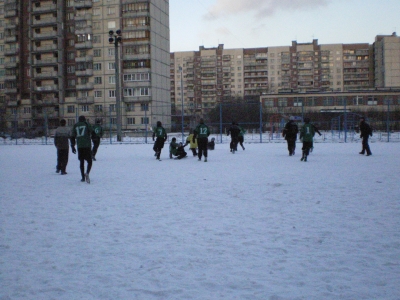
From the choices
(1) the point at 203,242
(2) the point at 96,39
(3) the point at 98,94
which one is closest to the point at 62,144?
(1) the point at 203,242

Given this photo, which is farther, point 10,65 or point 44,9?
point 10,65

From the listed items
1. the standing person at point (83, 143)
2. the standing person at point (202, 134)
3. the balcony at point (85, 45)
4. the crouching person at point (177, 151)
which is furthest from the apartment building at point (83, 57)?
the standing person at point (83, 143)

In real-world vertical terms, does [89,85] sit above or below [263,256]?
above

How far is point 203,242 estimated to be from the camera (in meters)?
5.05

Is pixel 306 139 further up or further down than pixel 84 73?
further down

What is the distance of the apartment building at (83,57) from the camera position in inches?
2687

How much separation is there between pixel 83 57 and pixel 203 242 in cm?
7036

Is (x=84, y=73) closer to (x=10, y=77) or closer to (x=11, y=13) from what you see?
(x=10, y=77)

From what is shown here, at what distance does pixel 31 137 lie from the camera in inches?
1636

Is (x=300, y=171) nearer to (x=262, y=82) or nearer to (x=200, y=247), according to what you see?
(x=200, y=247)

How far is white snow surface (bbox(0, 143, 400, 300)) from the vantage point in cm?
366

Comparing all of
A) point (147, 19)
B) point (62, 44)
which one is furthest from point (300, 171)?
point (62, 44)

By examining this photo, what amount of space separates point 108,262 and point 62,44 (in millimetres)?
75426

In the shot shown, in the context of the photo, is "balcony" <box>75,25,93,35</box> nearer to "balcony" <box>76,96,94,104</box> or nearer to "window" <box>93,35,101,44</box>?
"window" <box>93,35,101,44</box>
